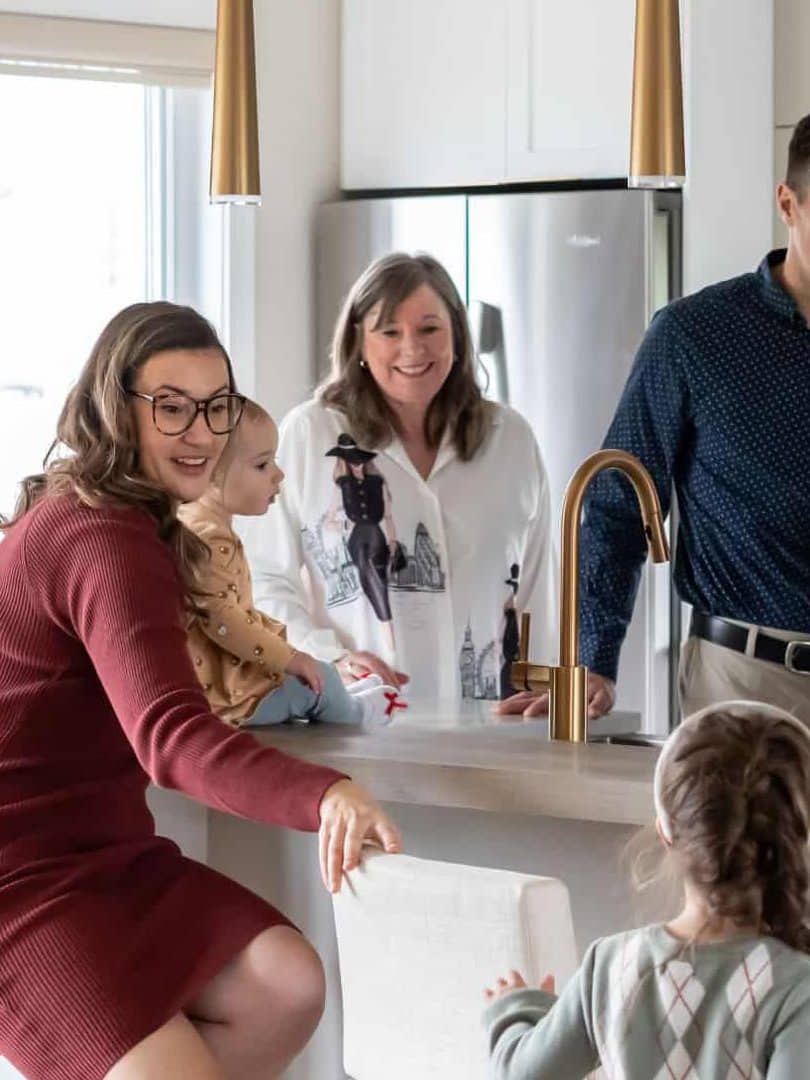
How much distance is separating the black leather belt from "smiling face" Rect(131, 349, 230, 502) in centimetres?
102

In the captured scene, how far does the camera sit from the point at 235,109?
2.35 meters

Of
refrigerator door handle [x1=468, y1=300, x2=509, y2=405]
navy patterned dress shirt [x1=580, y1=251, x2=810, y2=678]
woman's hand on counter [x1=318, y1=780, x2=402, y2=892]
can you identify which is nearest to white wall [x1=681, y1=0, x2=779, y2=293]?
refrigerator door handle [x1=468, y1=300, x2=509, y2=405]

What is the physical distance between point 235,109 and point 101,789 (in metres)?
0.95

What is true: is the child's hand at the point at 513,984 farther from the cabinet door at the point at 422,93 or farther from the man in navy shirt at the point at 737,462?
the cabinet door at the point at 422,93

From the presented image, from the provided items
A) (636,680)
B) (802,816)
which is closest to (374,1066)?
(802,816)

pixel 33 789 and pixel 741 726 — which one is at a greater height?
pixel 741 726

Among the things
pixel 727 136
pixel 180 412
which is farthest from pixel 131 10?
pixel 180 412

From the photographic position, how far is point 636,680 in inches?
161

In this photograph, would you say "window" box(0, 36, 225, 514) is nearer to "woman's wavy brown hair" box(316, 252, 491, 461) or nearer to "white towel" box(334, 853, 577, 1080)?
"woman's wavy brown hair" box(316, 252, 491, 461)

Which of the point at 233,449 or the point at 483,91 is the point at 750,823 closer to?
the point at 233,449

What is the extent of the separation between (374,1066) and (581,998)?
0.35 meters

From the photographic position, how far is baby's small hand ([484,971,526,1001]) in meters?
1.51

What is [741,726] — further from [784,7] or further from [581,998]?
[784,7]

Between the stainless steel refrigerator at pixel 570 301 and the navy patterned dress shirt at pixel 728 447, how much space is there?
128cm
